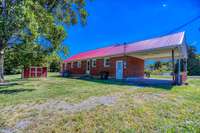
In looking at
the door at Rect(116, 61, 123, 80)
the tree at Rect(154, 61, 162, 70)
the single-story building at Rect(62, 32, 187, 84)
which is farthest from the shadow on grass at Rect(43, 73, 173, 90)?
the tree at Rect(154, 61, 162, 70)

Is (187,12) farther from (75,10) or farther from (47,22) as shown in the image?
(47,22)

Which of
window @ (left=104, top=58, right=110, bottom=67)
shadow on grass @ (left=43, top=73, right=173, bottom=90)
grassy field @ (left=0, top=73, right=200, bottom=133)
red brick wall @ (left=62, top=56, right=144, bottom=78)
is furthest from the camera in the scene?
window @ (left=104, top=58, right=110, bottom=67)

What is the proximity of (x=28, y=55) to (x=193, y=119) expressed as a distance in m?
10.4

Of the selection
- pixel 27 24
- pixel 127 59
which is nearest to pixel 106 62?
pixel 127 59

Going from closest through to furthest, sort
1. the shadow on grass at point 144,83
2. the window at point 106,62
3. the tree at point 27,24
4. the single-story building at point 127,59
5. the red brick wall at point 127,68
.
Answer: the tree at point 27,24 → the shadow on grass at point 144,83 → the single-story building at point 127,59 → the red brick wall at point 127,68 → the window at point 106,62

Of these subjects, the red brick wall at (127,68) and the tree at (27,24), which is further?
the red brick wall at (127,68)

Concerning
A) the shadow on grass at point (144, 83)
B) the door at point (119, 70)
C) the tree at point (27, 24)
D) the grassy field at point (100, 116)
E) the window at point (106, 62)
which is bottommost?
the grassy field at point (100, 116)

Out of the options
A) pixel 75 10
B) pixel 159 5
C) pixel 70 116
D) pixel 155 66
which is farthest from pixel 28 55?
pixel 155 66

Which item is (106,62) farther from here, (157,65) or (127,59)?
(157,65)

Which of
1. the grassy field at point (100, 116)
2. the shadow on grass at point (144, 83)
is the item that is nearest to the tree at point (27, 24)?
the grassy field at point (100, 116)

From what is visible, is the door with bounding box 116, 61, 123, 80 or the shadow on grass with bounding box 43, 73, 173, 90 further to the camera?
the door with bounding box 116, 61, 123, 80

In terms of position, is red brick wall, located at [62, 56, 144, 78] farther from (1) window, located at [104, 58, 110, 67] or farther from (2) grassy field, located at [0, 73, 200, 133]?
(2) grassy field, located at [0, 73, 200, 133]

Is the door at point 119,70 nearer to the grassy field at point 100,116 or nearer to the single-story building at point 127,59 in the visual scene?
the single-story building at point 127,59

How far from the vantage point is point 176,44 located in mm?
12148
